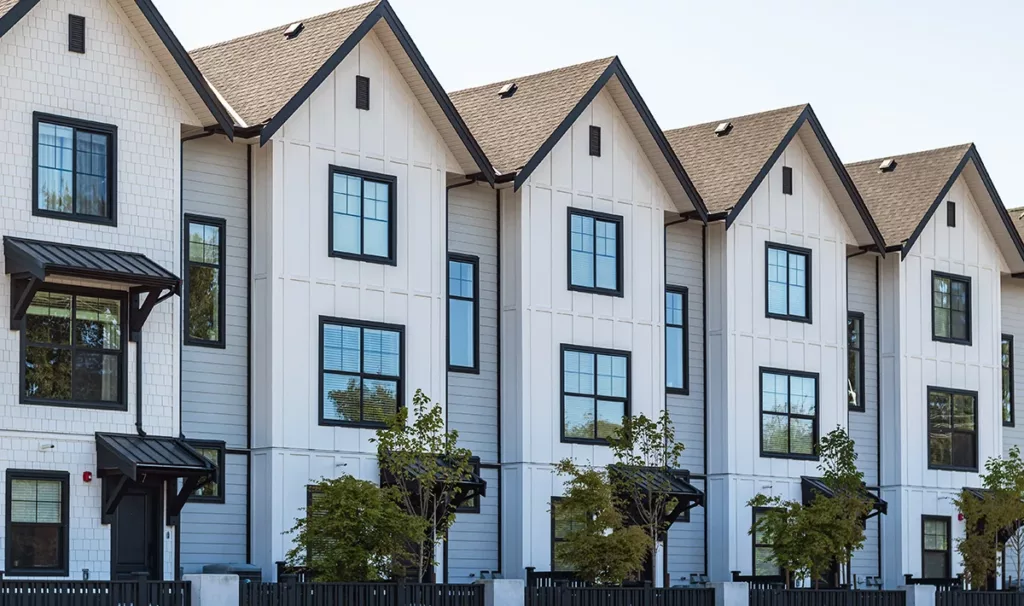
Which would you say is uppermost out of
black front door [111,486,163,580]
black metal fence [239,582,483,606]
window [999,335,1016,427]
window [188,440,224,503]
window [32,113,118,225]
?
window [32,113,118,225]

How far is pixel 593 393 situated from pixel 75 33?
1347cm

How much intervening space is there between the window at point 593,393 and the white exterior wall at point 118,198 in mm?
9500

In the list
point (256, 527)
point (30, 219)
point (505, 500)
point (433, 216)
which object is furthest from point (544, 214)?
point (30, 219)

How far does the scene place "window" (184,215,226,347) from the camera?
112ft

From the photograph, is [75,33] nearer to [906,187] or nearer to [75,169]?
[75,169]

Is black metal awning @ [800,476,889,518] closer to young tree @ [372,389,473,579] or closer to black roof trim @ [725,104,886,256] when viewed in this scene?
black roof trim @ [725,104,886,256]

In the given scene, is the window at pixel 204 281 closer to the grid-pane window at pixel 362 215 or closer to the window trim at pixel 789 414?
the grid-pane window at pixel 362 215

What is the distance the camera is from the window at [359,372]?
3547cm

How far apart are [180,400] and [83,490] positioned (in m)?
2.75

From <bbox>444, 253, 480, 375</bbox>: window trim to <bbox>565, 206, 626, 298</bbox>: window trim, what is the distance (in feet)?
6.58

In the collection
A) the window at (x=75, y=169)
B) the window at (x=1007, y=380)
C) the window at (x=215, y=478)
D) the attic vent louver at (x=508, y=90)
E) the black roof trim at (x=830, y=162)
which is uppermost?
the attic vent louver at (x=508, y=90)

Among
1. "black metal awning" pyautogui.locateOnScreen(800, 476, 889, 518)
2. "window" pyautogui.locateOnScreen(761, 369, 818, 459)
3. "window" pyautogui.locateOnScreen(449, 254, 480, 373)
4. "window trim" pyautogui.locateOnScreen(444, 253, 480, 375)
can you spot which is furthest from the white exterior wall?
"black metal awning" pyautogui.locateOnScreen(800, 476, 889, 518)

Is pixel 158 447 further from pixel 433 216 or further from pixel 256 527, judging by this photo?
pixel 433 216

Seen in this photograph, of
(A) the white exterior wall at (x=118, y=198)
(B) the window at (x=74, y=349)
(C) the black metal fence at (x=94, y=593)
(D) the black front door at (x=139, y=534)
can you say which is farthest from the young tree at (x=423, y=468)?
(C) the black metal fence at (x=94, y=593)
